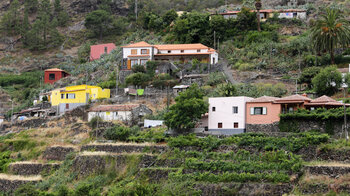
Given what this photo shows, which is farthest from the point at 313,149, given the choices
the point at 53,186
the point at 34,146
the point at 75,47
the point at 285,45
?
the point at 75,47

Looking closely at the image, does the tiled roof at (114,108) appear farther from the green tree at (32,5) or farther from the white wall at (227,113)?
the green tree at (32,5)

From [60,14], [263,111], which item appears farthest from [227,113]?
[60,14]

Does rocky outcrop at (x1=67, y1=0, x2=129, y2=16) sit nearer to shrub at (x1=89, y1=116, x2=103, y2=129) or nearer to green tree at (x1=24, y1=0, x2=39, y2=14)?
green tree at (x1=24, y1=0, x2=39, y2=14)

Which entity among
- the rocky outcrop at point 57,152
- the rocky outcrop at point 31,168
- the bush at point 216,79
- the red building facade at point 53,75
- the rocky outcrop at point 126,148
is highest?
the red building facade at point 53,75

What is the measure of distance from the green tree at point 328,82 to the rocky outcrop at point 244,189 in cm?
2259

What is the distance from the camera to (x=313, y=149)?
38.8 meters

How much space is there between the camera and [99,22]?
106 metres

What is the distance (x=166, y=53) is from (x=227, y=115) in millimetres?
30795

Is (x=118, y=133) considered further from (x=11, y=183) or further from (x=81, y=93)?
(x=81, y=93)

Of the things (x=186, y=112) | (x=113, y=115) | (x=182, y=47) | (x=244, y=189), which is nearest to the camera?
(x=244, y=189)

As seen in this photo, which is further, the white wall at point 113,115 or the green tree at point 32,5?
the green tree at point 32,5

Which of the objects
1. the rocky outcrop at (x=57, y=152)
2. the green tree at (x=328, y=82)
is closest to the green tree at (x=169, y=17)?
the green tree at (x=328, y=82)

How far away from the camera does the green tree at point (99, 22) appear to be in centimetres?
10469

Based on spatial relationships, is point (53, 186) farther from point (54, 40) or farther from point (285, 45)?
point (54, 40)
